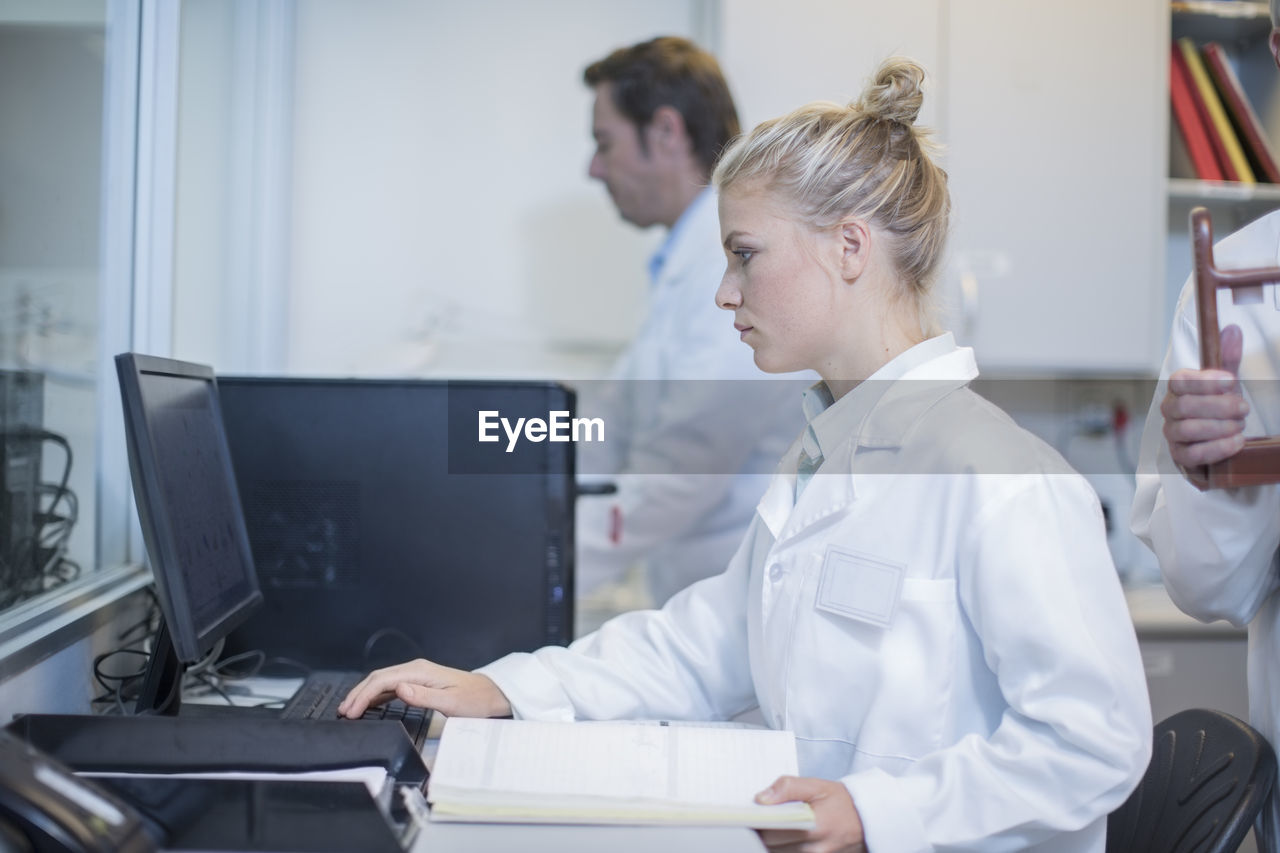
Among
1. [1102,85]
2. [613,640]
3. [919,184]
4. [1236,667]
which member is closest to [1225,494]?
[919,184]

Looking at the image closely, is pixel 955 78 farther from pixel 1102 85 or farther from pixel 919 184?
pixel 919 184

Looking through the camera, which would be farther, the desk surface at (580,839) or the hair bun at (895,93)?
the hair bun at (895,93)

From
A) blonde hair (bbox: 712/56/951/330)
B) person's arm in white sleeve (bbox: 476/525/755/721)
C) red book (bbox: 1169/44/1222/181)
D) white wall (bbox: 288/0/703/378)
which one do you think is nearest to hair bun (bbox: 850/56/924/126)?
blonde hair (bbox: 712/56/951/330)

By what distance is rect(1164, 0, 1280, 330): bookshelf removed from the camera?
230cm

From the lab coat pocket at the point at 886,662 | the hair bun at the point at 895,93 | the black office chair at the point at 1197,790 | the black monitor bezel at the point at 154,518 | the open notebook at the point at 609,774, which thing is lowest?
the black office chair at the point at 1197,790

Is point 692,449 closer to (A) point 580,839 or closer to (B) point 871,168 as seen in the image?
(B) point 871,168

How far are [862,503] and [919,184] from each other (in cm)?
33

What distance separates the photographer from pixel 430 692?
1.00m

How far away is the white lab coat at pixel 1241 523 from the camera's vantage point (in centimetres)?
100

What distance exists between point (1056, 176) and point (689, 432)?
100cm

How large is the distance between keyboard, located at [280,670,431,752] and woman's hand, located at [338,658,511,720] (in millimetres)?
22

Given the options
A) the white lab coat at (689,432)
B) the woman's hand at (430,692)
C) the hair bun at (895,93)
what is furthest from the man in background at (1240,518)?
the white lab coat at (689,432)

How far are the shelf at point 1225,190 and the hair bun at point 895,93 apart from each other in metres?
1.50

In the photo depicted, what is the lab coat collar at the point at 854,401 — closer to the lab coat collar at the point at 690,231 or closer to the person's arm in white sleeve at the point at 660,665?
the person's arm in white sleeve at the point at 660,665
